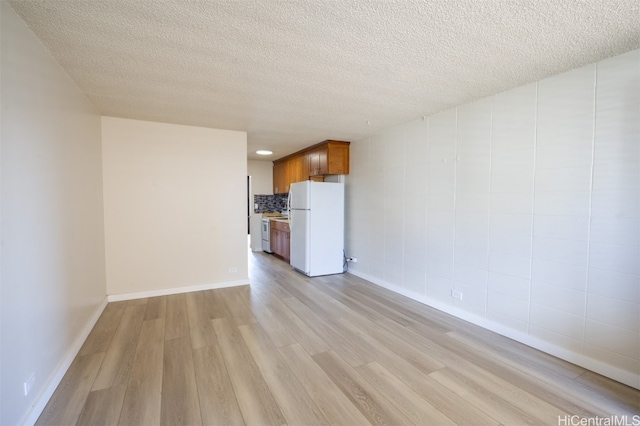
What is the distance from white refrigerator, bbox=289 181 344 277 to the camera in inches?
191

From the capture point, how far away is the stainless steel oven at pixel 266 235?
7.02 metres

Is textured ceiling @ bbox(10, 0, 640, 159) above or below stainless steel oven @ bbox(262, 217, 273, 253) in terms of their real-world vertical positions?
above

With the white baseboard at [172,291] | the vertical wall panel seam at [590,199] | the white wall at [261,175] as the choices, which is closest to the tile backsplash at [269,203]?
the white wall at [261,175]

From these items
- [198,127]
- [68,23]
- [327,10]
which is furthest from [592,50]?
[198,127]

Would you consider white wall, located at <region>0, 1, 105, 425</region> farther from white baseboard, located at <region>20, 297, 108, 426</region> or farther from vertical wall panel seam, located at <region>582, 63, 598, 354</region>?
vertical wall panel seam, located at <region>582, 63, 598, 354</region>

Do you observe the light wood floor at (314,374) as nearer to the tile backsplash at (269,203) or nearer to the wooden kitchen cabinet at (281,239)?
the wooden kitchen cabinet at (281,239)

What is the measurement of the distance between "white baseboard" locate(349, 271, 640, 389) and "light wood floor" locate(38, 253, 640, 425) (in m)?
0.06

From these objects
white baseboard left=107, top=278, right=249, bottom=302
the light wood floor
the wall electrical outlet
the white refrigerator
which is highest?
the white refrigerator

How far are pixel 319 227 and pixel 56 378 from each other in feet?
11.7

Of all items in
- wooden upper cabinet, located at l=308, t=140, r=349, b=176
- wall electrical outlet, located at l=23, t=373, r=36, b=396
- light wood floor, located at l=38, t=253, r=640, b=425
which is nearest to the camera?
wall electrical outlet, located at l=23, t=373, r=36, b=396

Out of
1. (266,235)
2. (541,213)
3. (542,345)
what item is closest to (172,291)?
(266,235)

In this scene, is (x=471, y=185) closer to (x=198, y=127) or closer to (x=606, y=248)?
(x=606, y=248)

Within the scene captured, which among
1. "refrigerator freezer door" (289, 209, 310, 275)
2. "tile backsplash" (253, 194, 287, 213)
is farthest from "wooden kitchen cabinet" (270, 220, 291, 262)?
"tile backsplash" (253, 194, 287, 213)

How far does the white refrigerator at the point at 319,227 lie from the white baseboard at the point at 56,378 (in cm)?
298
